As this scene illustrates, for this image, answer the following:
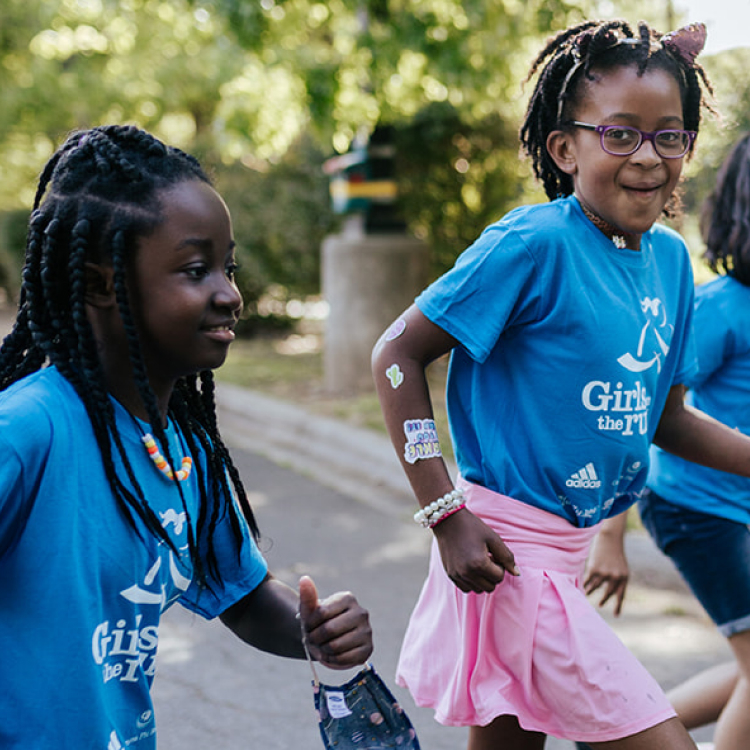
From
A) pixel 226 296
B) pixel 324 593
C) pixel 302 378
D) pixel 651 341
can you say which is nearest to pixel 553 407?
pixel 651 341

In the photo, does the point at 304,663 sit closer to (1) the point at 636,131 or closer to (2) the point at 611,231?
(2) the point at 611,231

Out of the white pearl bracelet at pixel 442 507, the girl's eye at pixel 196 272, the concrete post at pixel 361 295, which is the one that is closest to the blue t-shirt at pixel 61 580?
the girl's eye at pixel 196 272

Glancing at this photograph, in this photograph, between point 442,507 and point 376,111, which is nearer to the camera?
point 442,507

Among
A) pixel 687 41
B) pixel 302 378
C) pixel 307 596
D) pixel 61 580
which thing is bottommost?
pixel 302 378

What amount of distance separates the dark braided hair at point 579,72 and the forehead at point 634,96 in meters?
0.02

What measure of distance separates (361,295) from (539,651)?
678cm

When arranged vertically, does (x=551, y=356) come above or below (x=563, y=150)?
below

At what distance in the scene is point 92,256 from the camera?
1.68 m

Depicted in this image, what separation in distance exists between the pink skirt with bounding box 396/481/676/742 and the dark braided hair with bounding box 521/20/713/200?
32.1 inches

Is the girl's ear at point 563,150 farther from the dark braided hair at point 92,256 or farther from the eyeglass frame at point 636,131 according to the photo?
the dark braided hair at point 92,256

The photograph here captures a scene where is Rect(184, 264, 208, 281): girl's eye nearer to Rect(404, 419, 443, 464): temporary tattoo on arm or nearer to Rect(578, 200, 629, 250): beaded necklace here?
Rect(404, 419, 443, 464): temporary tattoo on arm

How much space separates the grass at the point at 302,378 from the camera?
313 inches

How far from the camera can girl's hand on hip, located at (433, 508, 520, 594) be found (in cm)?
213

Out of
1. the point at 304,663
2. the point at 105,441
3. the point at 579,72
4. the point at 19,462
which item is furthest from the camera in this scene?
the point at 304,663
